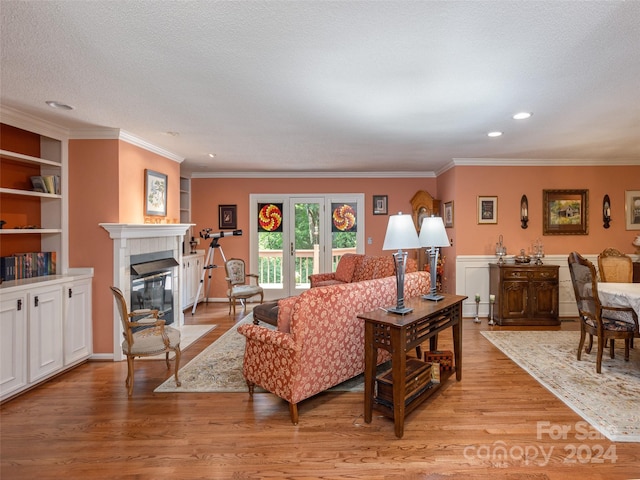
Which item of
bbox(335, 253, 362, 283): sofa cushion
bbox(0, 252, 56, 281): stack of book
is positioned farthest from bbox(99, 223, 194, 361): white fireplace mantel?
bbox(335, 253, 362, 283): sofa cushion

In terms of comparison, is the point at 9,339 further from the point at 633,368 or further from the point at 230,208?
the point at 633,368

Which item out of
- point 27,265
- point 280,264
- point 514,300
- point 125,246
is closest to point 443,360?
point 514,300

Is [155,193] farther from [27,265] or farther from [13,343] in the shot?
[13,343]

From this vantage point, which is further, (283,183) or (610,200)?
(283,183)

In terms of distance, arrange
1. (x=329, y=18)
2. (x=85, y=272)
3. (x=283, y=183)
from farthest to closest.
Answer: (x=283, y=183), (x=85, y=272), (x=329, y=18)

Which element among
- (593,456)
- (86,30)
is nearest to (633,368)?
(593,456)

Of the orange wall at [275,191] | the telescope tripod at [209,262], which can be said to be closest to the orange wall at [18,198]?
the telescope tripod at [209,262]

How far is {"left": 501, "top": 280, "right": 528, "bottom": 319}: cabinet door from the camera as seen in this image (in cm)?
475

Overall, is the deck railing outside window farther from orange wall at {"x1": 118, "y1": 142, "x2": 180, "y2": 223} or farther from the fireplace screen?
orange wall at {"x1": 118, "y1": 142, "x2": 180, "y2": 223}

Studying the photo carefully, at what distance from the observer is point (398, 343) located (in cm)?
216

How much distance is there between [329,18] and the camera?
1667 mm

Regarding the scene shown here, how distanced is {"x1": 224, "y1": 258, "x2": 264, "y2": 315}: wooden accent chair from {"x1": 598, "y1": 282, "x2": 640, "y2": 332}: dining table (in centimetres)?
461

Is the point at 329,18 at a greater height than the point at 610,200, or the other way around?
the point at 329,18

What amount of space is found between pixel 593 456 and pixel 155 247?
4.65 meters
